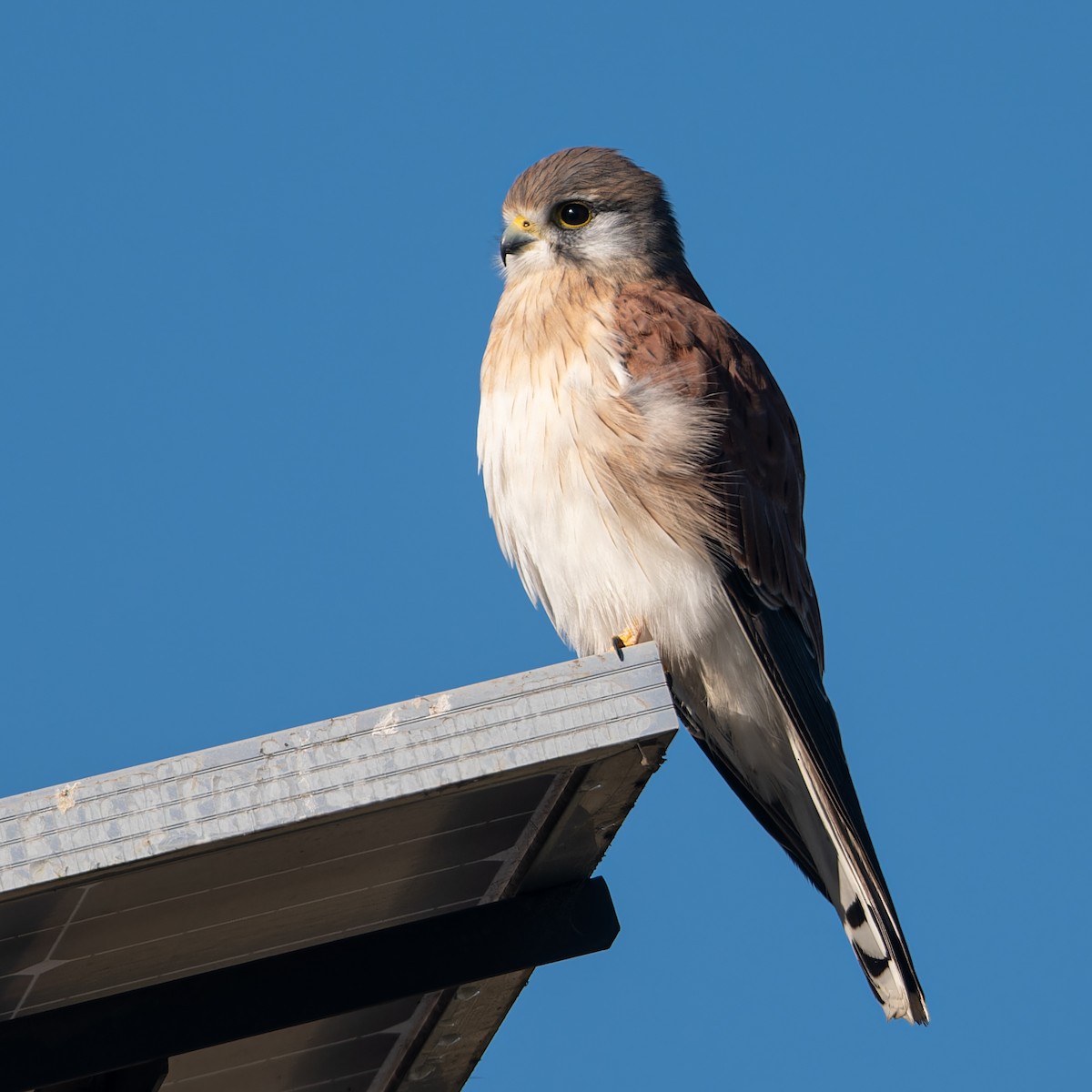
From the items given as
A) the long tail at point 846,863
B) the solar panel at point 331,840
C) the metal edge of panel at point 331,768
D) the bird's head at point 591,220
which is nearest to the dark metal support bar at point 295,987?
the solar panel at point 331,840

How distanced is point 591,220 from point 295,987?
2.79 metres

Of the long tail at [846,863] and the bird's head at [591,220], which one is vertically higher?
the bird's head at [591,220]

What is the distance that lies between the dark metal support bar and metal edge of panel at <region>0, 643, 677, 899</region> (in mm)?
413

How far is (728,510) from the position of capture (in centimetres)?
412

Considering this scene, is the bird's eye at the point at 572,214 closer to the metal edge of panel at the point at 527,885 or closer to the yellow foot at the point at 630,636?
the yellow foot at the point at 630,636

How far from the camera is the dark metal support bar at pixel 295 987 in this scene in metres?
2.53

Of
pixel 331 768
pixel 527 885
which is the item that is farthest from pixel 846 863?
pixel 331 768

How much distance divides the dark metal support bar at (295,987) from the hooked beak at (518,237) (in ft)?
8.05

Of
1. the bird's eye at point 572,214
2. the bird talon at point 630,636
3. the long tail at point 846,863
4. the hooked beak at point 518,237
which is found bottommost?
the long tail at point 846,863

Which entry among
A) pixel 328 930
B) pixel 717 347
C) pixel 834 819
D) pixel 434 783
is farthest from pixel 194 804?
pixel 717 347

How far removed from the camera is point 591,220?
15.7 feet

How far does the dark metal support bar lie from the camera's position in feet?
8.29

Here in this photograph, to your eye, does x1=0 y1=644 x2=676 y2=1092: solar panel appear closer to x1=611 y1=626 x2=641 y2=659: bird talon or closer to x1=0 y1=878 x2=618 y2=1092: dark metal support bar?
x1=0 y1=878 x2=618 y2=1092: dark metal support bar

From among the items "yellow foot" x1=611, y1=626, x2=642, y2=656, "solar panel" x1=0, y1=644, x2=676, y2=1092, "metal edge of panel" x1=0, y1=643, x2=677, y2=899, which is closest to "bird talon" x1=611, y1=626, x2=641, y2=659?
"yellow foot" x1=611, y1=626, x2=642, y2=656
